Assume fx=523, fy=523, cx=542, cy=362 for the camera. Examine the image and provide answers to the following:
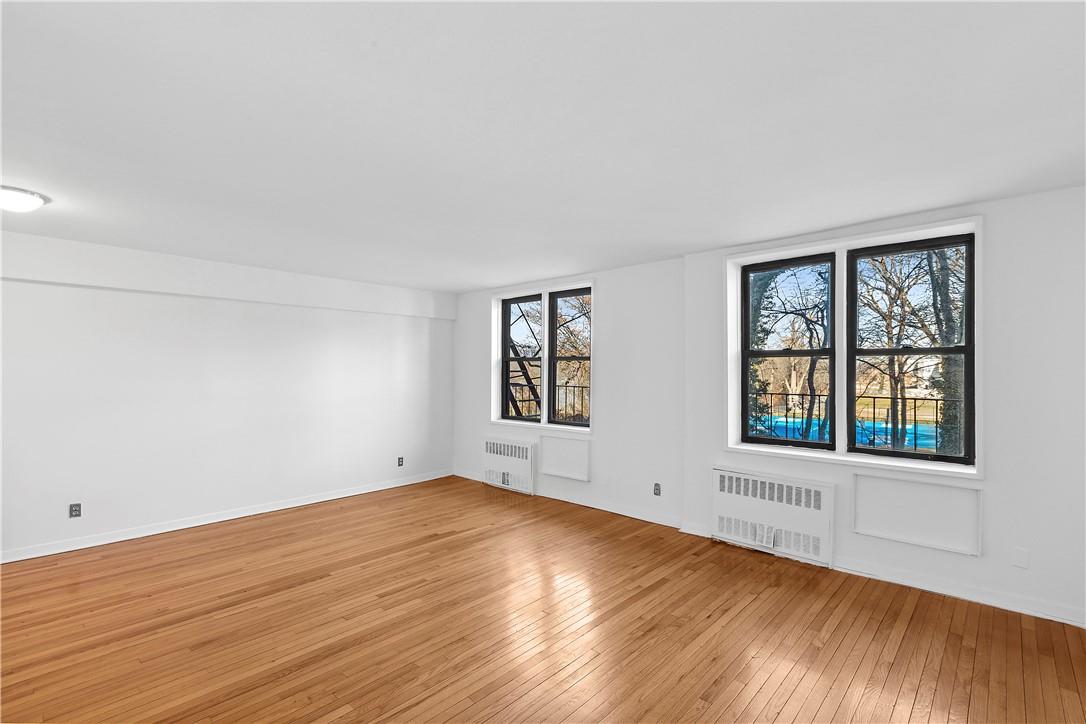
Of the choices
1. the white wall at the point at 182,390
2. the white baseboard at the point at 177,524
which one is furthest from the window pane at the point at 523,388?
the white baseboard at the point at 177,524

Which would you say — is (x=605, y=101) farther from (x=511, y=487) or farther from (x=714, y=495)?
(x=511, y=487)

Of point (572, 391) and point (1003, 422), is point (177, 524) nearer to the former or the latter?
point (572, 391)

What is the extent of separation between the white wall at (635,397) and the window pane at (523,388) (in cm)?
66

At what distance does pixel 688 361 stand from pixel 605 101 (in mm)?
3058

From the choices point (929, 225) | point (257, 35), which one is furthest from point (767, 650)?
point (257, 35)

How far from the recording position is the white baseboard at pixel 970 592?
3.00 m

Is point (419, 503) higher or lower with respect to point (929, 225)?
lower

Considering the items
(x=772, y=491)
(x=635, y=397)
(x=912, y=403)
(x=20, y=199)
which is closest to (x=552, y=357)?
(x=635, y=397)

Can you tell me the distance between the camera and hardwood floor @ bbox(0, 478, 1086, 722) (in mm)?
2289

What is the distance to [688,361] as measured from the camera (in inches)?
186

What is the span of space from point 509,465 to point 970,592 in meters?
4.35

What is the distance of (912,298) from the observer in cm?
374

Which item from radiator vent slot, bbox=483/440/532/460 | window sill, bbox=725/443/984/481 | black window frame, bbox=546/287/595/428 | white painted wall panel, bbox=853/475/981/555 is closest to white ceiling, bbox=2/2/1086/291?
window sill, bbox=725/443/984/481

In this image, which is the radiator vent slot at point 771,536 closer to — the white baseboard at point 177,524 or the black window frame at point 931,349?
the black window frame at point 931,349
